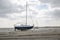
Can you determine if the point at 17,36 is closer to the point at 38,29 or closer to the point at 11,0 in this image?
the point at 38,29

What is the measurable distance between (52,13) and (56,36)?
→ 1.21ft

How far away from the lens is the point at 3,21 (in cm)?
242

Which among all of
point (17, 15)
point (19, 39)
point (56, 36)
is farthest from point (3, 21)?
point (56, 36)

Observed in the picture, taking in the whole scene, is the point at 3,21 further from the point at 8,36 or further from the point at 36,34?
the point at 36,34

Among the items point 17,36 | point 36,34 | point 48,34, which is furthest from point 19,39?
point 48,34

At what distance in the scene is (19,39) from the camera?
2.21 metres

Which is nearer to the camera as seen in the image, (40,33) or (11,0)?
(40,33)

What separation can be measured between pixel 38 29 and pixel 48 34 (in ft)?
0.61

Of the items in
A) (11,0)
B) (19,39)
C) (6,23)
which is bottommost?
(19,39)

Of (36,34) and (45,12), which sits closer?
(36,34)

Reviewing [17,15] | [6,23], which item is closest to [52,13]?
[17,15]

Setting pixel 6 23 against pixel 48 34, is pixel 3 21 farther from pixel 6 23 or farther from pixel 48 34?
pixel 48 34

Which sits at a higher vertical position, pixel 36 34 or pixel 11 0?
pixel 11 0

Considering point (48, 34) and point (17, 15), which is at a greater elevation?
point (17, 15)
